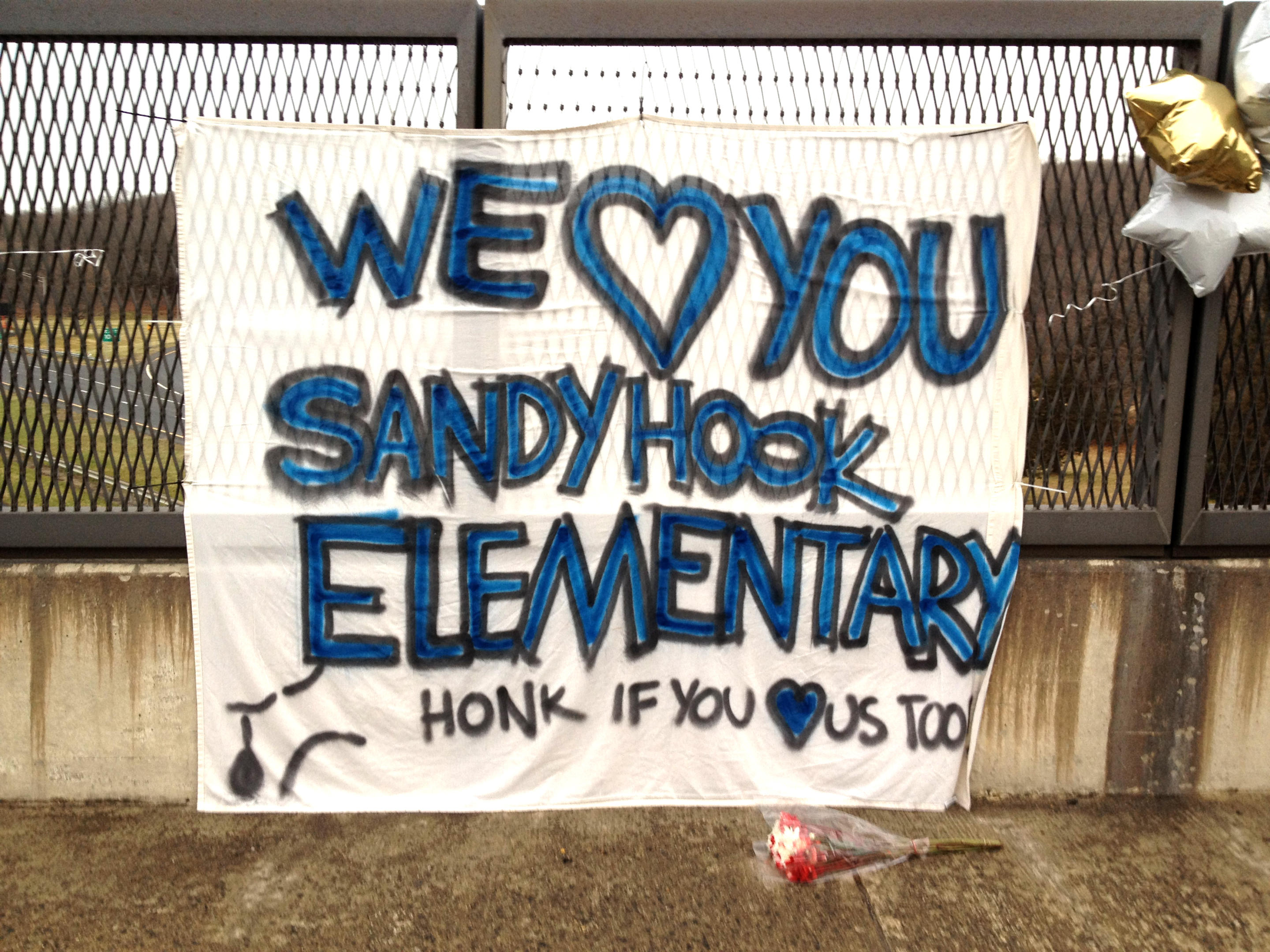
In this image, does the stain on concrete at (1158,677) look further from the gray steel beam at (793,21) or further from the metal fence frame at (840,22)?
the gray steel beam at (793,21)

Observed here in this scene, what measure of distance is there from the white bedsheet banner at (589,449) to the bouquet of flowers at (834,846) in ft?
0.78

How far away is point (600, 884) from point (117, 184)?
2.69 meters

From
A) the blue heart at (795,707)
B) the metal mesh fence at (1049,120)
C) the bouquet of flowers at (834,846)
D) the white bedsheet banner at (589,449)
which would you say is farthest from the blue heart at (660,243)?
the bouquet of flowers at (834,846)

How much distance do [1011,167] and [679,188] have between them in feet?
3.53

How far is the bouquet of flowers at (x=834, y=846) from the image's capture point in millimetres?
3156

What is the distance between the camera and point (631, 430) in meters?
3.42

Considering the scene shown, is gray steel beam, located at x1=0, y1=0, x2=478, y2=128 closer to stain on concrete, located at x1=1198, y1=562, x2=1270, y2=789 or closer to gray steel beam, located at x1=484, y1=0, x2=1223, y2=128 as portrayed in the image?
gray steel beam, located at x1=484, y1=0, x2=1223, y2=128

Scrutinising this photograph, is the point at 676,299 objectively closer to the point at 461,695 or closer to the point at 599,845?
the point at 461,695

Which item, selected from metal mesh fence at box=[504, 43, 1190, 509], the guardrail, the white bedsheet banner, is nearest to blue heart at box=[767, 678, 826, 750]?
the white bedsheet banner

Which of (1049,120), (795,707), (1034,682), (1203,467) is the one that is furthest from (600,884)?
(1049,120)

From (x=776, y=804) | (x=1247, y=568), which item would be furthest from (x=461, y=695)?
(x=1247, y=568)

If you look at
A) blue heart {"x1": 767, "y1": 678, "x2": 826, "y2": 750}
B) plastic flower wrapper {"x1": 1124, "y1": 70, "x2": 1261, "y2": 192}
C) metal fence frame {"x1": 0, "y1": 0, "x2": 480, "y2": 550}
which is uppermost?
metal fence frame {"x1": 0, "y1": 0, "x2": 480, "y2": 550}

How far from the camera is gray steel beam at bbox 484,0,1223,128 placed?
3.42 metres

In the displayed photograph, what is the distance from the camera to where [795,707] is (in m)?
3.54
